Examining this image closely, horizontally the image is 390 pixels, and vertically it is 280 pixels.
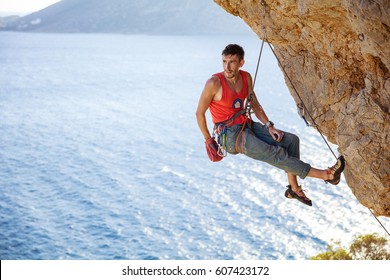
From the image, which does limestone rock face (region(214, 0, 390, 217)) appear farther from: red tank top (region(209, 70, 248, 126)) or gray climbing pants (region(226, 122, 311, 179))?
red tank top (region(209, 70, 248, 126))

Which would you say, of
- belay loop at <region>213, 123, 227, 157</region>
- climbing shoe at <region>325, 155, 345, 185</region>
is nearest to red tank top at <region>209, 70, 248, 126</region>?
belay loop at <region>213, 123, 227, 157</region>

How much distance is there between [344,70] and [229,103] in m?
2.50

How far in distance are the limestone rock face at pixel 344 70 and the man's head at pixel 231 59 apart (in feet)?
4.63

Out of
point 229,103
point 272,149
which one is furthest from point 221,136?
point 272,149

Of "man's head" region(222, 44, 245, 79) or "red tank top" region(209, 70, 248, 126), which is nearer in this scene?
"man's head" region(222, 44, 245, 79)

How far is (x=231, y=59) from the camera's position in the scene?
7.78m

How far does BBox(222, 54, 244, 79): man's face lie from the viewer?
306 inches

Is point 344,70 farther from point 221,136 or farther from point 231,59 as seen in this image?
point 221,136

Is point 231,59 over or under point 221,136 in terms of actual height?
over

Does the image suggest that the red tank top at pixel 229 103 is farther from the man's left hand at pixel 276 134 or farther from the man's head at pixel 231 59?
the man's left hand at pixel 276 134

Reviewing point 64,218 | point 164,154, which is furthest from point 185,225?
point 164,154

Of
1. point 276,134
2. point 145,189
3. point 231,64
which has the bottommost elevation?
point 145,189

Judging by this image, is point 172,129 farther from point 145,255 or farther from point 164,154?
point 145,255

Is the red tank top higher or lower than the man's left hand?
higher
